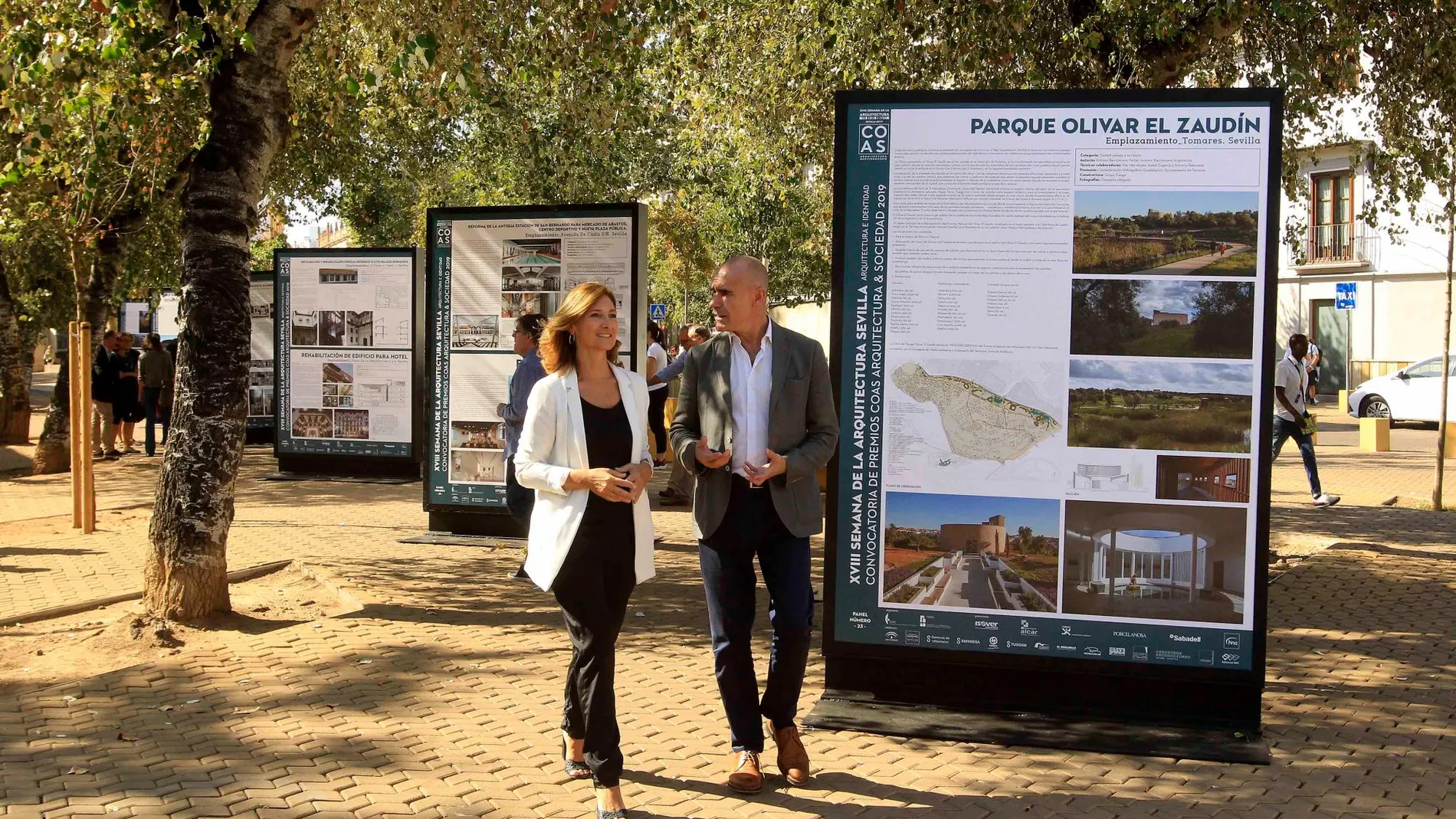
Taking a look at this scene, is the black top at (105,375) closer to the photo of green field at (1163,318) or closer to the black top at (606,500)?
the black top at (606,500)

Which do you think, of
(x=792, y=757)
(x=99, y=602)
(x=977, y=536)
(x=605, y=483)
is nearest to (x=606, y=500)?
(x=605, y=483)

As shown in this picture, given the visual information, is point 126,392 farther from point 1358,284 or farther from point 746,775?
point 1358,284

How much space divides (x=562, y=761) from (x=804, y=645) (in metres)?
1.07

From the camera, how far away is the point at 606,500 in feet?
15.2

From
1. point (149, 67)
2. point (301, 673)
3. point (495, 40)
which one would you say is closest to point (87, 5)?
point (149, 67)

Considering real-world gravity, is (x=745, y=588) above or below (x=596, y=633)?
above

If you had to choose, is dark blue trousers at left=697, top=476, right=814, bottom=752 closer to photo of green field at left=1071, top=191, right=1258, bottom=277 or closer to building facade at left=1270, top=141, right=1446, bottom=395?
photo of green field at left=1071, top=191, right=1258, bottom=277

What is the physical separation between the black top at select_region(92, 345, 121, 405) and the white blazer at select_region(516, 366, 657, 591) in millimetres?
15795

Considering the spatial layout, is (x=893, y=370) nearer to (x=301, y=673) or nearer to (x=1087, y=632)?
(x=1087, y=632)

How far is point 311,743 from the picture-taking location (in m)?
5.34

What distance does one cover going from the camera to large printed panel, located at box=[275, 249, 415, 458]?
48.3 ft

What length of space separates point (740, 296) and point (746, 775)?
5.65ft

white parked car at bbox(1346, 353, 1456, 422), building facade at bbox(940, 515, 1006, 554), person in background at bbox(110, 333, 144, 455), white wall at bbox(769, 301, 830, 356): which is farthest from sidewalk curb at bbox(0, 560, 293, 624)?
white wall at bbox(769, 301, 830, 356)

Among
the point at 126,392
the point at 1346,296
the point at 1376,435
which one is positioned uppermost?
the point at 1346,296
